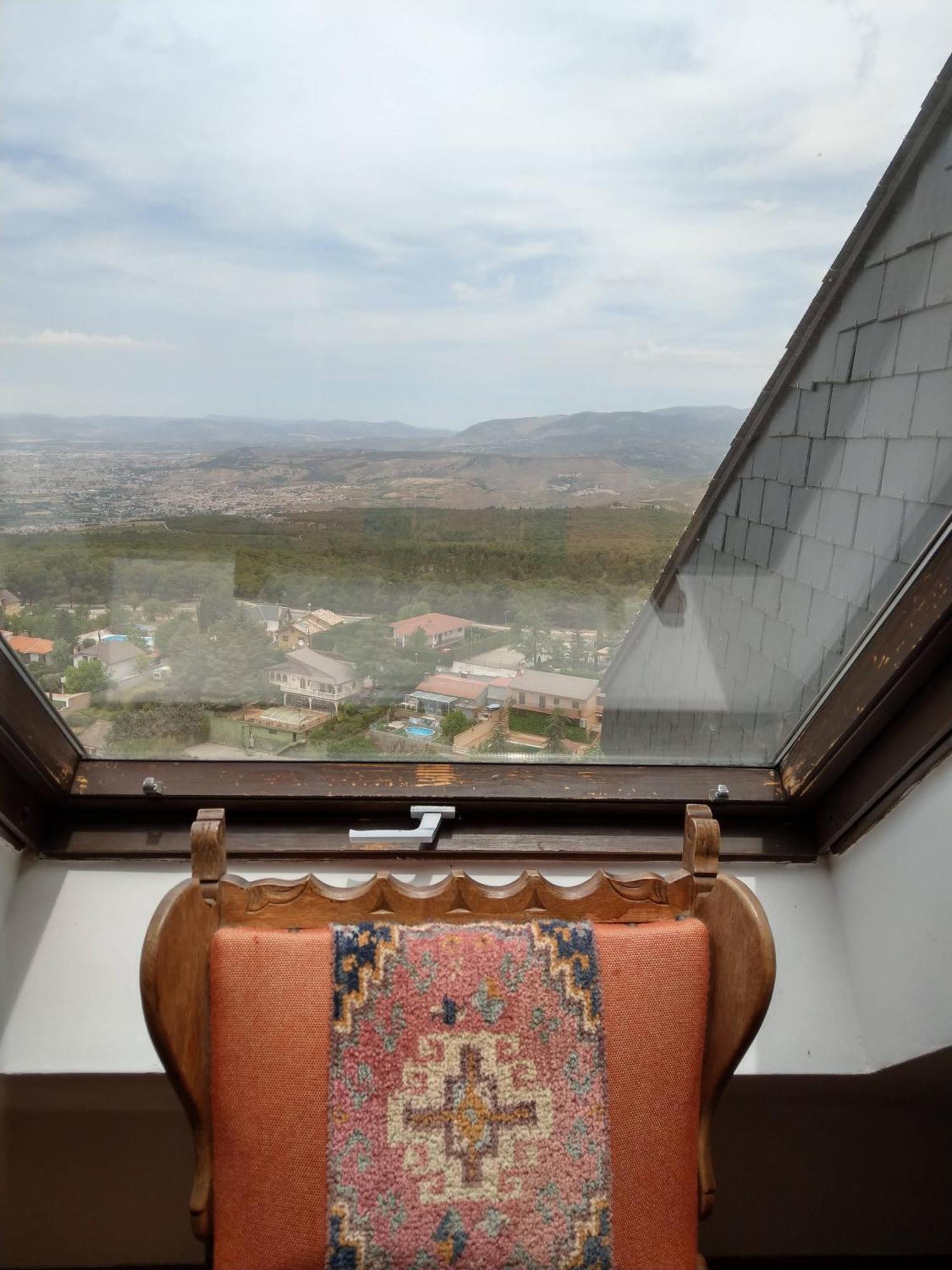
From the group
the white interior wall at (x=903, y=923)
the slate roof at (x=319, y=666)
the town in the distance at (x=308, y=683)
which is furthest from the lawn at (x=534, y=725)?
the white interior wall at (x=903, y=923)

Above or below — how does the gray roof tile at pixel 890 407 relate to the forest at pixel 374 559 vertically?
above

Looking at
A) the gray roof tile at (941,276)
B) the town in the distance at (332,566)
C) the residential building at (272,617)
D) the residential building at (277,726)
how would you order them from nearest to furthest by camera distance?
the gray roof tile at (941,276) < the town in the distance at (332,566) < the residential building at (272,617) < the residential building at (277,726)

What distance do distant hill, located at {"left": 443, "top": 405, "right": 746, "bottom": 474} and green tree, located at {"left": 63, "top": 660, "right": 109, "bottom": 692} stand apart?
0.70 meters

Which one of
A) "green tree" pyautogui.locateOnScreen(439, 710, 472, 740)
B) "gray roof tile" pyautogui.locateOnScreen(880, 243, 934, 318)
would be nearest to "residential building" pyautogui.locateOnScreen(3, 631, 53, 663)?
"green tree" pyautogui.locateOnScreen(439, 710, 472, 740)

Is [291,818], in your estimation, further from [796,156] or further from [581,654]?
[796,156]

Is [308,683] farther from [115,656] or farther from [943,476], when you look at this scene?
[943,476]

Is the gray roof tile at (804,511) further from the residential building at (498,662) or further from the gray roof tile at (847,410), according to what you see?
the residential building at (498,662)

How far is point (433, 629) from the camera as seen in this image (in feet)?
4.76

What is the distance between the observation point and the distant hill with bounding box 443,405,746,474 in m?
1.32

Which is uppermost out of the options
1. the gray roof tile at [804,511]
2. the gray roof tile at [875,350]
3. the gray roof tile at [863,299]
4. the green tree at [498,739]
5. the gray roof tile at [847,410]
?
the gray roof tile at [863,299]

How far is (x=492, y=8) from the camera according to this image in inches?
44.4

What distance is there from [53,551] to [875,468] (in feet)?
3.67

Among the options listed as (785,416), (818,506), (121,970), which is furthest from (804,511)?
(121,970)

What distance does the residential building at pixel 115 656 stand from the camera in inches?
55.7
